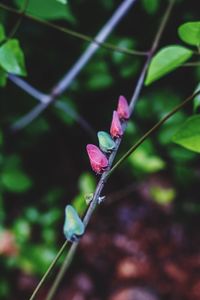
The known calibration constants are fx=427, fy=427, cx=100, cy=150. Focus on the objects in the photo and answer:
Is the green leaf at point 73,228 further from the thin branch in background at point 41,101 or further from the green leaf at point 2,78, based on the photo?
the thin branch in background at point 41,101

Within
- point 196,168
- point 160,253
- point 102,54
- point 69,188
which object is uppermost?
point 102,54

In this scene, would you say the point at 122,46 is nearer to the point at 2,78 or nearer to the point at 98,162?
the point at 2,78

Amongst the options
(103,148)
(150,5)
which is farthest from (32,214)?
(103,148)

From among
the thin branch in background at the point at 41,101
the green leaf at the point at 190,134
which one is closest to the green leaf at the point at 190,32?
the green leaf at the point at 190,134

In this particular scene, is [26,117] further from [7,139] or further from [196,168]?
[196,168]

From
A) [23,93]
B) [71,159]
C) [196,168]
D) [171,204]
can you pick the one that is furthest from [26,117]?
[171,204]

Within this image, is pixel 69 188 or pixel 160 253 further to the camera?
pixel 160 253

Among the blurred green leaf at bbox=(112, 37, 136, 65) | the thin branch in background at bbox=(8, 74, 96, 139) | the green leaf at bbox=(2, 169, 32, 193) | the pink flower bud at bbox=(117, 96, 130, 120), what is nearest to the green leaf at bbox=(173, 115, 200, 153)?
the pink flower bud at bbox=(117, 96, 130, 120)
